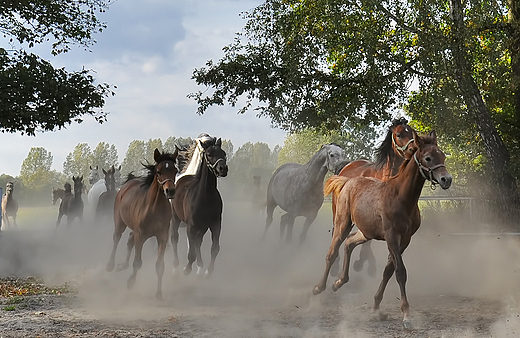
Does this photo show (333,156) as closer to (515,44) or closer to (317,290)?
(317,290)

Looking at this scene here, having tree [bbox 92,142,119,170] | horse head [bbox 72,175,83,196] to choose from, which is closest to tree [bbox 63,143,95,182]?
tree [bbox 92,142,119,170]

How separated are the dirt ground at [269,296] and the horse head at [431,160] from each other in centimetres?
170

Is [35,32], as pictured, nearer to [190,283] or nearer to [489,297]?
[190,283]

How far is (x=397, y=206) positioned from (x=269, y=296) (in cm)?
274

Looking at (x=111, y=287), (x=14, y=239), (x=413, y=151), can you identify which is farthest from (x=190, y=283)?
(x=14, y=239)

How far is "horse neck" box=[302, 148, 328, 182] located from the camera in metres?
12.2

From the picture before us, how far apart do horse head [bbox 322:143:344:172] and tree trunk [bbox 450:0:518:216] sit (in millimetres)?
7103

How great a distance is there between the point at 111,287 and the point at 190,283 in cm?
134

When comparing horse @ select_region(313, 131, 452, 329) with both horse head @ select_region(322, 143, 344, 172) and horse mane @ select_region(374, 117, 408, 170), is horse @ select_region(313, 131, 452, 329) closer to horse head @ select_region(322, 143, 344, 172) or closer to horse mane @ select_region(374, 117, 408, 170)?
horse mane @ select_region(374, 117, 408, 170)

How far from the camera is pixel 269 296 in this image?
877 centimetres

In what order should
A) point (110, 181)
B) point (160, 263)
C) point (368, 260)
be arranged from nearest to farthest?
point (160, 263) → point (368, 260) → point (110, 181)

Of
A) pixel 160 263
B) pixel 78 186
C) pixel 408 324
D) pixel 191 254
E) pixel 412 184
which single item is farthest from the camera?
pixel 78 186

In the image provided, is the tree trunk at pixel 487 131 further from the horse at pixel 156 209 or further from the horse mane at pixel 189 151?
the horse at pixel 156 209

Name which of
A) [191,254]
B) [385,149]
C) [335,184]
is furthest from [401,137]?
[191,254]
